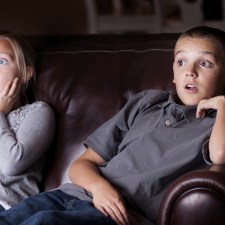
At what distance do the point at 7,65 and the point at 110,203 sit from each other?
694 mm

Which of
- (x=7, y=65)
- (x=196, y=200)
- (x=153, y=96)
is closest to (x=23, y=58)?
(x=7, y=65)

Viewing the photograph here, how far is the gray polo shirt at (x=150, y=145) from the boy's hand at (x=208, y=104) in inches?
0.9

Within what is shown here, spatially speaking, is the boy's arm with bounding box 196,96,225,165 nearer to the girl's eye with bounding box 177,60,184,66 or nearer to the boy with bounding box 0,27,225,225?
the boy with bounding box 0,27,225,225

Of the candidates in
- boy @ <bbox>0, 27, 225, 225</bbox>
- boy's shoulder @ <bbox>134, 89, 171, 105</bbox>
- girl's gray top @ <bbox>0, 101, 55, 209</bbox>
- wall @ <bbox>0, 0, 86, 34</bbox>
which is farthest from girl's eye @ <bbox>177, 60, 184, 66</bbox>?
wall @ <bbox>0, 0, 86, 34</bbox>

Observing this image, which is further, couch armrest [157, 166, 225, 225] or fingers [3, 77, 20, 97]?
fingers [3, 77, 20, 97]

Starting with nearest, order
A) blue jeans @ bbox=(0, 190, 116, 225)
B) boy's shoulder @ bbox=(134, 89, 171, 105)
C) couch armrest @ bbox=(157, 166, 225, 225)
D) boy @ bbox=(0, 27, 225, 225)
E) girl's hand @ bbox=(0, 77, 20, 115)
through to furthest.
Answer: couch armrest @ bbox=(157, 166, 225, 225) → blue jeans @ bbox=(0, 190, 116, 225) → boy @ bbox=(0, 27, 225, 225) → boy's shoulder @ bbox=(134, 89, 171, 105) → girl's hand @ bbox=(0, 77, 20, 115)

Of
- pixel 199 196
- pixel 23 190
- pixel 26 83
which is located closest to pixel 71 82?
pixel 26 83

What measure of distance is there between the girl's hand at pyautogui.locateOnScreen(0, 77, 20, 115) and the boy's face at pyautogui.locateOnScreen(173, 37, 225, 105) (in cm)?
56

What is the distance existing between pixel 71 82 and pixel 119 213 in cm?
68

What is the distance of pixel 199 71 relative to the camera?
1852mm

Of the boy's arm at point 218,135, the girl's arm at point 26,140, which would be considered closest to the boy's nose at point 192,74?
the boy's arm at point 218,135

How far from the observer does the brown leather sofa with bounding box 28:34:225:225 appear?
2.13 meters

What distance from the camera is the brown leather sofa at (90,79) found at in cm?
213

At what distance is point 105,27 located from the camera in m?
4.49
